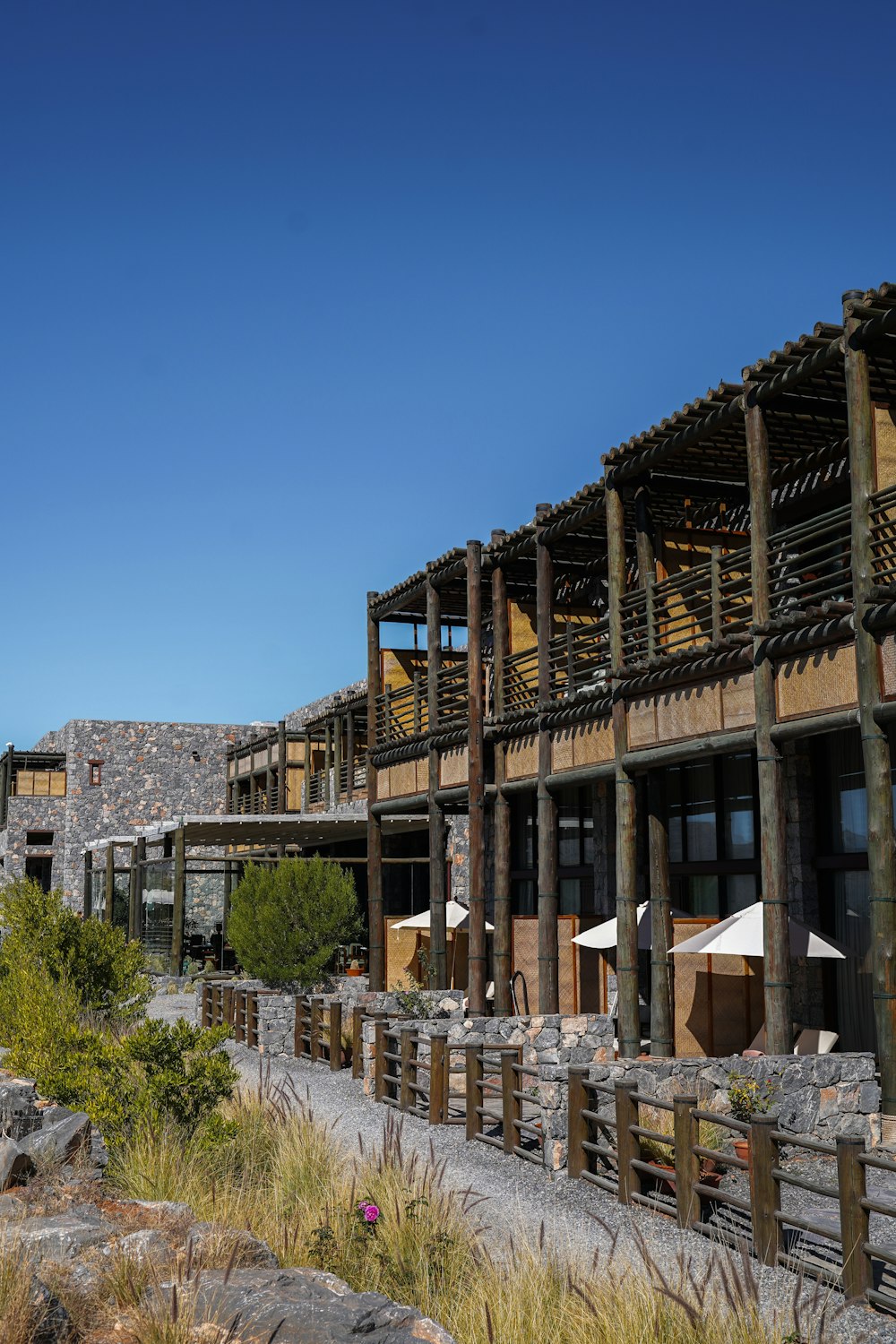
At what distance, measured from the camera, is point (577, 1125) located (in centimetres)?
1088

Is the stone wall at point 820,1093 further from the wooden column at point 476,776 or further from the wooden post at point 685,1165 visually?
the wooden column at point 476,776

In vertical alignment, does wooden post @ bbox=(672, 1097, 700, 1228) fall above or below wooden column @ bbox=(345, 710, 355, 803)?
below

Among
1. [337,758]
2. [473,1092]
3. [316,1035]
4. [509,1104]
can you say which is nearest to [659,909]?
[473,1092]

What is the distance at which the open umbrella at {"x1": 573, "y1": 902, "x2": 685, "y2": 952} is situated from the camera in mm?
17469

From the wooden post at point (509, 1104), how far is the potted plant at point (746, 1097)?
1.95 meters

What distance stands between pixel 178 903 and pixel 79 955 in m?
13.3

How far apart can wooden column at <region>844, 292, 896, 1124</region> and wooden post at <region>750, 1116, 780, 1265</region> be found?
3.69 m

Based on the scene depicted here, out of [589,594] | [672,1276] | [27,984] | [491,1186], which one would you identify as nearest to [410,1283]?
[672,1276]

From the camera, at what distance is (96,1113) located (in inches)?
415

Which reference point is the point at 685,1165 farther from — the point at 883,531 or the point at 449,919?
the point at 449,919

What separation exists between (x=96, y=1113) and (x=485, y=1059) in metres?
3.94

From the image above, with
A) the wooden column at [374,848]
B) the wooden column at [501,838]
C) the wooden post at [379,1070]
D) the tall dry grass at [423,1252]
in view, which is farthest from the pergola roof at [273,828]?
the tall dry grass at [423,1252]

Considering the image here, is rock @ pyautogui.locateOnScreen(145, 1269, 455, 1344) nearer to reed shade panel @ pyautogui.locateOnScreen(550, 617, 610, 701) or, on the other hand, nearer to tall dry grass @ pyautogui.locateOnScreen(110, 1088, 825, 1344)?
A: tall dry grass @ pyautogui.locateOnScreen(110, 1088, 825, 1344)

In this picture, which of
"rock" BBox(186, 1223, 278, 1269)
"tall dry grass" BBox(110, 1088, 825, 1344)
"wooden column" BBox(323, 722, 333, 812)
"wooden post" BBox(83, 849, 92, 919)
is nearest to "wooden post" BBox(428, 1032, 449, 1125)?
"tall dry grass" BBox(110, 1088, 825, 1344)
